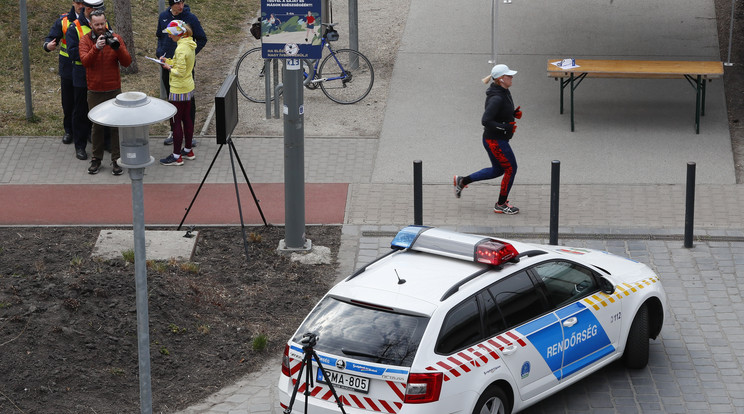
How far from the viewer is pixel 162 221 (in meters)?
12.7

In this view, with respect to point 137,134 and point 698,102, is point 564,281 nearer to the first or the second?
point 137,134

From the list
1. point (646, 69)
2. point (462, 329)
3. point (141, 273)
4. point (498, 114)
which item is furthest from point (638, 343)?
point (646, 69)

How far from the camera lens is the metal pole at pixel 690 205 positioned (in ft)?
37.6

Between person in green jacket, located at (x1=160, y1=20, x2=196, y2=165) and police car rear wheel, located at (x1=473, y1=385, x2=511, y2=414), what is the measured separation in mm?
7146

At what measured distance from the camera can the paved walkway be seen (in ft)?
30.6

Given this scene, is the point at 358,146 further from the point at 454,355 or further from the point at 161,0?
the point at 454,355

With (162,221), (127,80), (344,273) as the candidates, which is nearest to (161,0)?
(127,80)

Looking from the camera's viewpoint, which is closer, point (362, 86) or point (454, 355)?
point (454, 355)

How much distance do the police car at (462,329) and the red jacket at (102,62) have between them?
244 inches

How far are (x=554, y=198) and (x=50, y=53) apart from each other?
10579 mm

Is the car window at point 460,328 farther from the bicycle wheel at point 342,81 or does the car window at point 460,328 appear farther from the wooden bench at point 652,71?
the bicycle wheel at point 342,81

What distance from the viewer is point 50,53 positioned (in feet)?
61.2

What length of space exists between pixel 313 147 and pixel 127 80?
4.30 m

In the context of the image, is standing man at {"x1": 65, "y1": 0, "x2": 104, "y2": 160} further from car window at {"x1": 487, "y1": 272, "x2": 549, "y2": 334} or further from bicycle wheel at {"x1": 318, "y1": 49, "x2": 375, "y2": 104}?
car window at {"x1": 487, "y1": 272, "x2": 549, "y2": 334}
